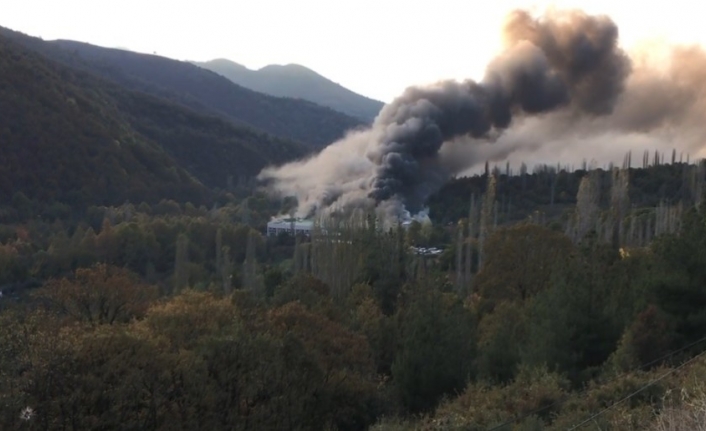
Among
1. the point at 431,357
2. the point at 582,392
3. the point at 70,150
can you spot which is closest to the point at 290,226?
the point at 70,150

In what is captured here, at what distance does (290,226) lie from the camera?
196ft

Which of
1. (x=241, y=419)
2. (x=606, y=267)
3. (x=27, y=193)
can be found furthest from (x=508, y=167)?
(x=241, y=419)

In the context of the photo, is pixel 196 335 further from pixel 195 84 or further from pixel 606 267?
pixel 195 84

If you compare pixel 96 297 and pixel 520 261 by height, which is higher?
pixel 520 261

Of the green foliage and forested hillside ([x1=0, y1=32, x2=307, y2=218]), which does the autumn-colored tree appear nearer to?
the green foliage

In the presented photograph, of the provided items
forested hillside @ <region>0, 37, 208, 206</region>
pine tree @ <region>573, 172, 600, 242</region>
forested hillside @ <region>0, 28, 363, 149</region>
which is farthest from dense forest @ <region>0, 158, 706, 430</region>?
forested hillside @ <region>0, 28, 363, 149</region>

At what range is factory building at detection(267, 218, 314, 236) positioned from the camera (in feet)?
190

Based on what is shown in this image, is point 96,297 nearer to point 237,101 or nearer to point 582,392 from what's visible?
point 582,392

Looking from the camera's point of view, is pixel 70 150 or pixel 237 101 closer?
pixel 70 150

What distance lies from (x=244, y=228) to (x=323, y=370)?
37.4 metres

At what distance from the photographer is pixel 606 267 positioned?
25031 millimetres

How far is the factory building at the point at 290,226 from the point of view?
190 ft

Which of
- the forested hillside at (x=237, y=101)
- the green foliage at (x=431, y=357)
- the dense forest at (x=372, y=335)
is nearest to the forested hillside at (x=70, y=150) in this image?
the dense forest at (x=372, y=335)

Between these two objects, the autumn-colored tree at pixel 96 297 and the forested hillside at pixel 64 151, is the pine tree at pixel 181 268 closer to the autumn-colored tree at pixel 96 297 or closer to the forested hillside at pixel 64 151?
the autumn-colored tree at pixel 96 297
